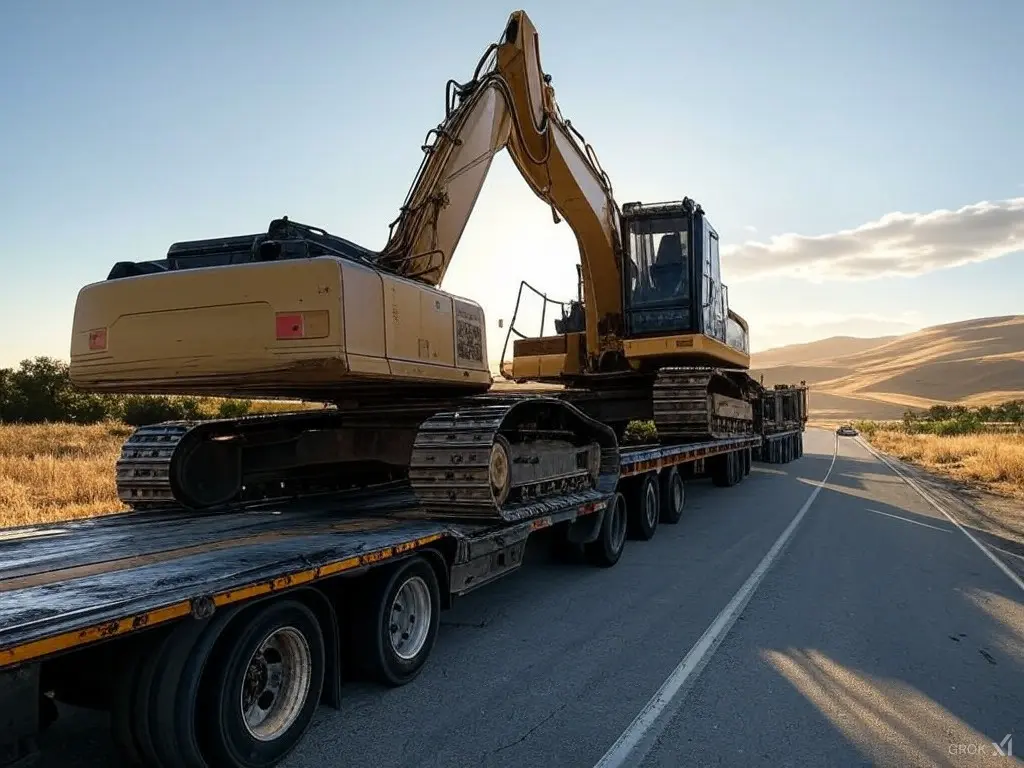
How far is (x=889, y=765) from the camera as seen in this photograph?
3.61 m

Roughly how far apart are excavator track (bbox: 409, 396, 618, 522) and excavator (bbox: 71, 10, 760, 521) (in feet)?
0.06

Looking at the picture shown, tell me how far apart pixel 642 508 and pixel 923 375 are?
135 metres

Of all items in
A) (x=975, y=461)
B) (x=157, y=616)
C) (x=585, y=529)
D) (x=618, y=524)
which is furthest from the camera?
(x=975, y=461)

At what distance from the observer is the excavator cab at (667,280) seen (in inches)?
442

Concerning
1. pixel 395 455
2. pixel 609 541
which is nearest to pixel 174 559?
pixel 395 455

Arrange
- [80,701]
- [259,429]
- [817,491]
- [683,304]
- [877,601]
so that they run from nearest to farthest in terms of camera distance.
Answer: [80,701] < [877,601] < [259,429] < [683,304] < [817,491]

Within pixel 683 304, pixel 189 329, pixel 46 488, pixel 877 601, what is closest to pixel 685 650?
pixel 877 601

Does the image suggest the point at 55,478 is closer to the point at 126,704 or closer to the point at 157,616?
the point at 126,704

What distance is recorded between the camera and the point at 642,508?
9.37 m

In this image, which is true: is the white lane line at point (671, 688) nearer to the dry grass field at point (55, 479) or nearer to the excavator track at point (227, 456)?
the excavator track at point (227, 456)

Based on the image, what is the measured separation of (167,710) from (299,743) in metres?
0.86

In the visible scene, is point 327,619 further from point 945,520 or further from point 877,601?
point 945,520

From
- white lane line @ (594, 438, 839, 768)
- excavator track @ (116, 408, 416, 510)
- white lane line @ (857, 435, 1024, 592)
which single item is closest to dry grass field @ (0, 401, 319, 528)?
excavator track @ (116, 408, 416, 510)

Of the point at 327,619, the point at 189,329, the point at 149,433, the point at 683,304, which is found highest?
the point at 683,304
